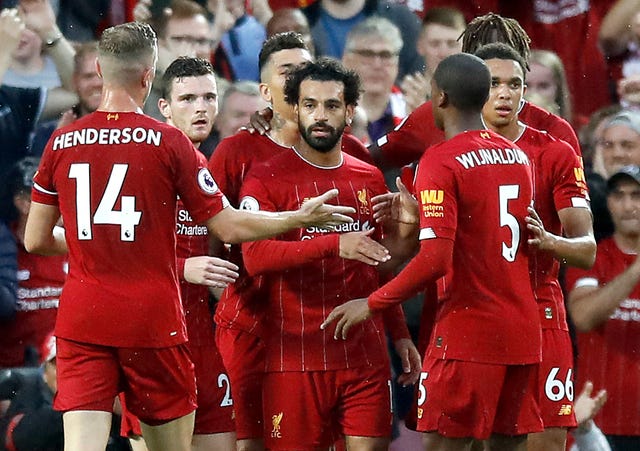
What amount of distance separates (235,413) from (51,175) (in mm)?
1640

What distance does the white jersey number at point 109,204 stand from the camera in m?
5.45

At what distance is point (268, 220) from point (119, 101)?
0.77 meters

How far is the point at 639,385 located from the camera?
8.05 meters

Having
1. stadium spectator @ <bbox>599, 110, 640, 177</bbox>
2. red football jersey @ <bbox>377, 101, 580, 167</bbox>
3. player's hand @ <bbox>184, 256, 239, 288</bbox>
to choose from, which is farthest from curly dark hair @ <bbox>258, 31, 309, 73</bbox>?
stadium spectator @ <bbox>599, 110, 640, 177</bbox>

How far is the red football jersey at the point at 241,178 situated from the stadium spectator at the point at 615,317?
6.85 feet

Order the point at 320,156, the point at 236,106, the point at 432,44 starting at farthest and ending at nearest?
the point at 432,44, the point at 236,106, the point at 320,156

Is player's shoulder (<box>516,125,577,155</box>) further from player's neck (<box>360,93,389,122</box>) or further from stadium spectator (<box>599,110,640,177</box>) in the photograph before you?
player's neck (<box>360,93,389,122</box>)

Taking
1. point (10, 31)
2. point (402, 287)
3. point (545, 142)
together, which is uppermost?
point (10, 31)

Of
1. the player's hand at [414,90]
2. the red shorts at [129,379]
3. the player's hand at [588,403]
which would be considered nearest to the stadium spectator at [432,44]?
the player's hand at [414,90]

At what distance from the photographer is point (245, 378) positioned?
6535 millimetres

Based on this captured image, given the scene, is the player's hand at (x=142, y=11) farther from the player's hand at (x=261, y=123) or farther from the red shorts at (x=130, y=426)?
the red shorts at (x=130, y=426)

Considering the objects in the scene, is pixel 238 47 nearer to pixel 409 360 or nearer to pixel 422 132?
pixel 422 132

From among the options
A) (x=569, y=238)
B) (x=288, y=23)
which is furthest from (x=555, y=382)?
(x=288, y=23)

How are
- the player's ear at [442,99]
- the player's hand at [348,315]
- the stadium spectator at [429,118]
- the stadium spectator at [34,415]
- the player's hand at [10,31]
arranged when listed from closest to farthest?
1. the player's ear at [442,99]
2. the player's hand at [348,315]
3. the stadium spectator at [429,118]
4. the stadium spectator at [34,415]
5. the player's hand at [10,31]
